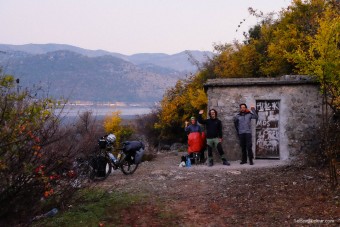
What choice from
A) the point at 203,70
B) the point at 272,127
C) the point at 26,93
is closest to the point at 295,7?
the point at 203,70

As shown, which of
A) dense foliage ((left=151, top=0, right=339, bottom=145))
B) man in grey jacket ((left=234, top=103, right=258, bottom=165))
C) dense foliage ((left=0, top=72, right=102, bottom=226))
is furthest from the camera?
dense foliage ((left=151, top=0, right=339, bottom=145))

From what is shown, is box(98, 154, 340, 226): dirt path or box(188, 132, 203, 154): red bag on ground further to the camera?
box(188, 132, 203, 154): red bag on ground

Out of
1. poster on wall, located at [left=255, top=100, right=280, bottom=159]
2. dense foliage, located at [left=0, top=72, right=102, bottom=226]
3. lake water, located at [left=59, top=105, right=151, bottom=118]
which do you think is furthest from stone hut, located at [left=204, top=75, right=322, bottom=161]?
dense foliage, located at [left=0, top=72, right=102, bottom=226]

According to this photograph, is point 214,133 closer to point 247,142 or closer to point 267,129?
point 247,142

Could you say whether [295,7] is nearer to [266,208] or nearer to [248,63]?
[248,63]

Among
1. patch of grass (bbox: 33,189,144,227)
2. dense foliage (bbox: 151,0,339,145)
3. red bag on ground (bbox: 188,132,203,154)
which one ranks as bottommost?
patch of grass (bbox: 33,189,144,227)

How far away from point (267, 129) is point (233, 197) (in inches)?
187

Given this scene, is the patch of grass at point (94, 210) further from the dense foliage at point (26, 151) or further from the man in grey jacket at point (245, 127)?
the man in grey jacket at point (245, 127)

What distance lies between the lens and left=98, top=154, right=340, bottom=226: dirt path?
23.0 ft

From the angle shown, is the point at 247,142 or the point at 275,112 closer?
the point at 247,142

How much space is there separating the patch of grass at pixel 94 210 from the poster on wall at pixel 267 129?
548cm

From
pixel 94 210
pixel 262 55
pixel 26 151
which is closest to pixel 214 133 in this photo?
pixel 94 210

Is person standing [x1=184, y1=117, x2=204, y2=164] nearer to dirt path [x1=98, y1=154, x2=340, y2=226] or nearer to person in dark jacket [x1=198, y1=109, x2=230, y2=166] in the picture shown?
person in dark jacket [x1=198, y1=109, x2=230, y2=166]

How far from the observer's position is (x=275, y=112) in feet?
40.6
